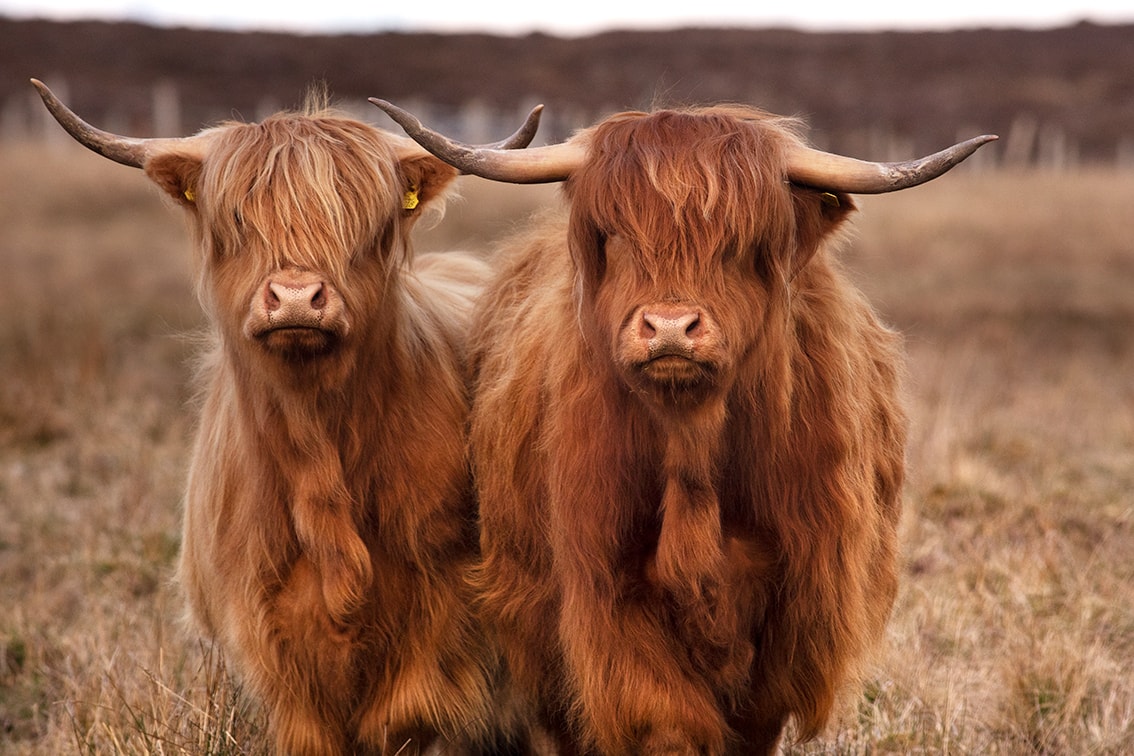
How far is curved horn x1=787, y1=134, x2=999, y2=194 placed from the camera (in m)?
3.02

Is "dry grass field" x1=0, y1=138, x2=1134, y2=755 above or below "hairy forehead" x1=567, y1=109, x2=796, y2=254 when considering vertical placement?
below

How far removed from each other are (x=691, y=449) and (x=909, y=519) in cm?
296

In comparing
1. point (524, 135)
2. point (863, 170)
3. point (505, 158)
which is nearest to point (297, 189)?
point (505, 158)

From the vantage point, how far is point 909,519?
5746mm

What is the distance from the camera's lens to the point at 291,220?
10.9 ft

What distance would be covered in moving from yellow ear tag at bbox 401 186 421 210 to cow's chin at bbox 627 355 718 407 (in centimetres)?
111

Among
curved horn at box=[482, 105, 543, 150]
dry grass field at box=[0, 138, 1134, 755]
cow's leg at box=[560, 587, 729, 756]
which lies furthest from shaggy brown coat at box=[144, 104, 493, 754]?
cow's leg at box=[560, 587, 729, 756]

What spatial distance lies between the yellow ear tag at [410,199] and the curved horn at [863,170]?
1.14 metres

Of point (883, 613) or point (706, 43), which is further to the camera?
point (706, 43)

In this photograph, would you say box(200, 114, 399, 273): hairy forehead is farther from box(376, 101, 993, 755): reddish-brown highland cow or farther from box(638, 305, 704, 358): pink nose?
box(638, 305, 704, 358): pink nose

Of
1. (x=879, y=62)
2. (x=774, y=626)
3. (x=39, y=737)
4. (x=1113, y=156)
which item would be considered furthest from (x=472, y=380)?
(x=879, y=62)

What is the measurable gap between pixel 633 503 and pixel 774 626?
0.49 metres

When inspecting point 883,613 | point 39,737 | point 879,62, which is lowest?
point 39,737

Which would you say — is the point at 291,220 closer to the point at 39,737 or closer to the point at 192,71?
the point at 39,737
